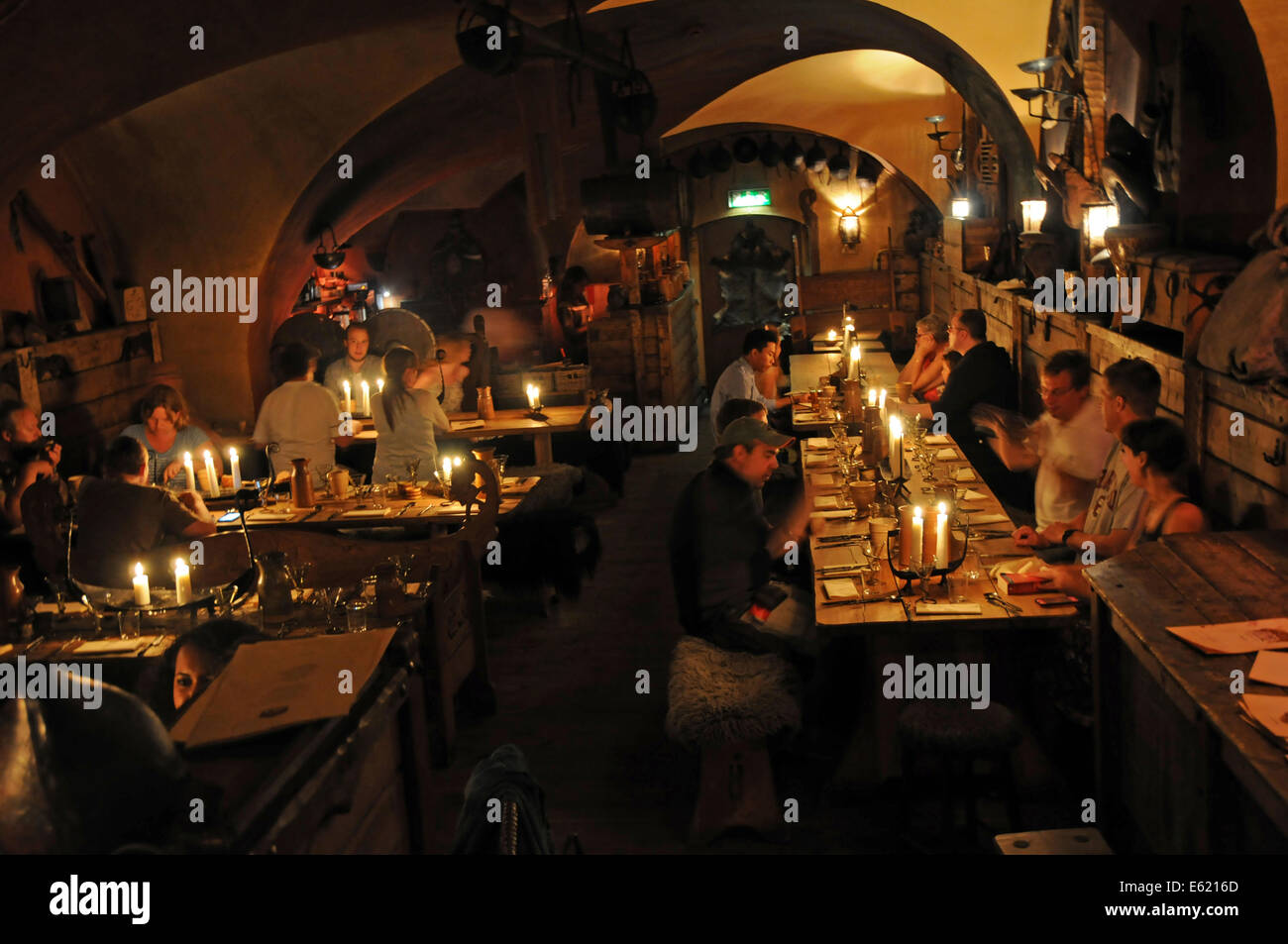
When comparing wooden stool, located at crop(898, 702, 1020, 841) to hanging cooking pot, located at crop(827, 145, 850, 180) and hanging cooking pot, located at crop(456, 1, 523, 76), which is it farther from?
hanging cooking pot, located at crop(827, 145, 850, 180)

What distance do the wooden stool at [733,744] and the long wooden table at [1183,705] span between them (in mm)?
1200

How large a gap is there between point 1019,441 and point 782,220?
11610 mm

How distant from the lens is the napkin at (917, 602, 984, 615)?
4328mm

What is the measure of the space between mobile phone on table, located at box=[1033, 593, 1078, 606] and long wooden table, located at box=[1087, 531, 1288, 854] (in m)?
0.49

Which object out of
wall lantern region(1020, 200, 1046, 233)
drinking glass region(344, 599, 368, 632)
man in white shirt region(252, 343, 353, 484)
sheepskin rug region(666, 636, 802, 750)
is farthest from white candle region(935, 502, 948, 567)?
wall lantern region(1020, 200, 1046, 233)

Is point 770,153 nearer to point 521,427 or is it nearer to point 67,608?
point 521,427

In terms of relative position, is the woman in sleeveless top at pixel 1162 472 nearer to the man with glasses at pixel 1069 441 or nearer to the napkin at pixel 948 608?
the napkin at pixel 948 608

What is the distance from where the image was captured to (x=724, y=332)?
1834 cm

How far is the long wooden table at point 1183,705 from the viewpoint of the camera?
105 inches

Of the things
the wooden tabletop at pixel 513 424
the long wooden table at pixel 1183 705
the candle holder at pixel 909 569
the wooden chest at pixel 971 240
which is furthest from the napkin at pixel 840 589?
the wooden chest at pixel 971 240

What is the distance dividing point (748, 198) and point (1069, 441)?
12618 millimetres

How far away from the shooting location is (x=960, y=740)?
13.5 ft

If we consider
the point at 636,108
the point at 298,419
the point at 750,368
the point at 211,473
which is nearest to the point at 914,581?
the point at 636,108
